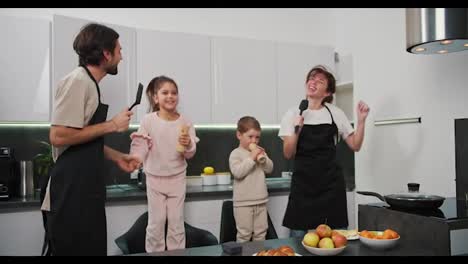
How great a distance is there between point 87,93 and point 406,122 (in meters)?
1.93

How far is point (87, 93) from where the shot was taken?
1510 millimetres

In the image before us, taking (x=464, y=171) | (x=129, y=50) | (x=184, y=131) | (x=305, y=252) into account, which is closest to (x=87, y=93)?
(x=184, y=131)

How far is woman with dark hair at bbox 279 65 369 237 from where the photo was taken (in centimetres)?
228

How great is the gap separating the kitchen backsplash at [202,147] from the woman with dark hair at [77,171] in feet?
4.13

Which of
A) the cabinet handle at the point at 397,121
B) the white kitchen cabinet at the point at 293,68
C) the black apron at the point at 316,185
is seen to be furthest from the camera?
the white kitchen cabinet at the point at 293,68

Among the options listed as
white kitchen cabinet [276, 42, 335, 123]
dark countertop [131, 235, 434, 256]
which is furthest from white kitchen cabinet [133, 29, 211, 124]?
dark countertop [131, 235, 434, 256]

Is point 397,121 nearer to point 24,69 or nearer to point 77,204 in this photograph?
point 77,204

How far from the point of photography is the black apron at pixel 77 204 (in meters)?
1.47

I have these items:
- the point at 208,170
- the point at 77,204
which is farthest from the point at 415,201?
the point at 208,170

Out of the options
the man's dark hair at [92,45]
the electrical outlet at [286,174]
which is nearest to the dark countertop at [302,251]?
the man's dark hair at [92,45]

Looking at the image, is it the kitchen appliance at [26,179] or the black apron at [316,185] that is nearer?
the black apron at [316,185]

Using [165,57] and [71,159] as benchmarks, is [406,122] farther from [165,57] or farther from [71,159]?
[71,159]

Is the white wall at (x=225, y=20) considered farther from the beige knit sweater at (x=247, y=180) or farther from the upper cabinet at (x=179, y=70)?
the beige knit sweater at (x=247, y=180)

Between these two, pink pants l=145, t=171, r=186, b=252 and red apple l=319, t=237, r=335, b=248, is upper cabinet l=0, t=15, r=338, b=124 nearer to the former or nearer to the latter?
pink pants l=145, t=171, r=186, b=252
